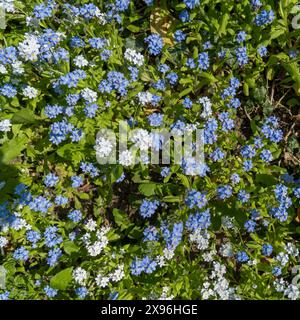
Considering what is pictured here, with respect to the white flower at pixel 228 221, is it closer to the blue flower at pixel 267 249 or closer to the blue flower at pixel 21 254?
the blue flower at pixel 267 249

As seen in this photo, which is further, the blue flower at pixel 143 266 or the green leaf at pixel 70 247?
the green leaf at pixel 70 247

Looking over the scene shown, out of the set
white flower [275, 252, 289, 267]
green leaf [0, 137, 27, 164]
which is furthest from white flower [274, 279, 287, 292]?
green leaf [0, 137, 27, 164]

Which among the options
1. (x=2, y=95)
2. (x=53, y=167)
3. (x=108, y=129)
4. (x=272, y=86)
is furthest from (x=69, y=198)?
(x=272, y=86)

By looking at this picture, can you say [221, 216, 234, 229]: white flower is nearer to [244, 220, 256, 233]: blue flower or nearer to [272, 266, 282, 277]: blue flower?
[244, 220, 256, 233]: blue flower

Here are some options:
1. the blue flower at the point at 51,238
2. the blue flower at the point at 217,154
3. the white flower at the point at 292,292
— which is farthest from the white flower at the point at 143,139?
the white flower at the point at 292,292

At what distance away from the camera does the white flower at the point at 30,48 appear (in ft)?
12.4

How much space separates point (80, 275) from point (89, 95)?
1702 millimetres

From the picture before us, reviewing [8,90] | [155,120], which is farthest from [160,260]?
[8,90]

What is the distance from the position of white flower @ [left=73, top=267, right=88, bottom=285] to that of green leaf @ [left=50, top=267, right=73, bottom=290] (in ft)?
0.41

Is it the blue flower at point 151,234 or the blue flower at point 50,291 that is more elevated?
the blue flower at point 151,234

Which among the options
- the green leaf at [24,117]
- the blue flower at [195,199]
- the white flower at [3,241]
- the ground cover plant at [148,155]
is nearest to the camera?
the blue flower at [195,199]

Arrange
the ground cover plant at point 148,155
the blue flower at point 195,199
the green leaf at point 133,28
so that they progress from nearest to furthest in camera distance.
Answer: the blue flower at point 195,199
the ground cover plant at point 148,155
the green leaf at point 133,28

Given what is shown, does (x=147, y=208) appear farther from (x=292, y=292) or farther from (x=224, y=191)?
(x=292, y=292)

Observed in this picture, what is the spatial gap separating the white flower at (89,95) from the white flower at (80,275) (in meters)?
1.61
